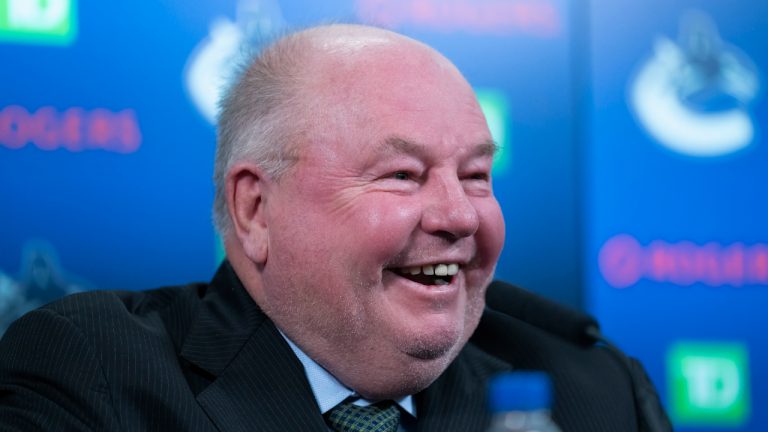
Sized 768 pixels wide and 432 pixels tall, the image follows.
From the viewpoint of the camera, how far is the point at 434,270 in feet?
5.25

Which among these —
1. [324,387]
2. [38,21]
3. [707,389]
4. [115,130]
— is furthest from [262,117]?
[707,389]

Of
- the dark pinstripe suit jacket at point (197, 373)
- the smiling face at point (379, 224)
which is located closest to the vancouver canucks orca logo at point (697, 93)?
the dark pinstripe suit jacket at point (197, 373)

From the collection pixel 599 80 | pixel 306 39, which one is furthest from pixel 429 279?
pixel 599 80

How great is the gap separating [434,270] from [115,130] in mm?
1189

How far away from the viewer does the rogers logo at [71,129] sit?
90.0 inches

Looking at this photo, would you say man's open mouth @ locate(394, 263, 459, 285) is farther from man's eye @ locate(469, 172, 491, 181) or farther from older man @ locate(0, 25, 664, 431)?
man's eye @ locate(469, 172, 491, 181)

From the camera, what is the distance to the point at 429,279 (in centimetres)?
163

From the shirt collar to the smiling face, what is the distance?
0.06ft

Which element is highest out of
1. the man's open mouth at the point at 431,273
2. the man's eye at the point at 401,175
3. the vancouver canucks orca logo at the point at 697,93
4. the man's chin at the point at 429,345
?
the vancouver canucks orca logo at the point at 697,93

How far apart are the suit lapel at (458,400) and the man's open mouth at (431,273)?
24 centimetres

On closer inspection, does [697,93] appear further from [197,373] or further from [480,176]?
[197,373]

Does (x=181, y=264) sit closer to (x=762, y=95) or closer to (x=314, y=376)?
(x=314, y=376)

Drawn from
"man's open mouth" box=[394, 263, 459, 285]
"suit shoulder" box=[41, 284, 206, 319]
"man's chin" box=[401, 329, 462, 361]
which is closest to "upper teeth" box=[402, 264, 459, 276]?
"man's open mouth" box=[394, 263, 459, 285]

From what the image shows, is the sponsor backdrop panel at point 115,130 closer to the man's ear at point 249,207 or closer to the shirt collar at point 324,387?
the man's ear at point 249,207
